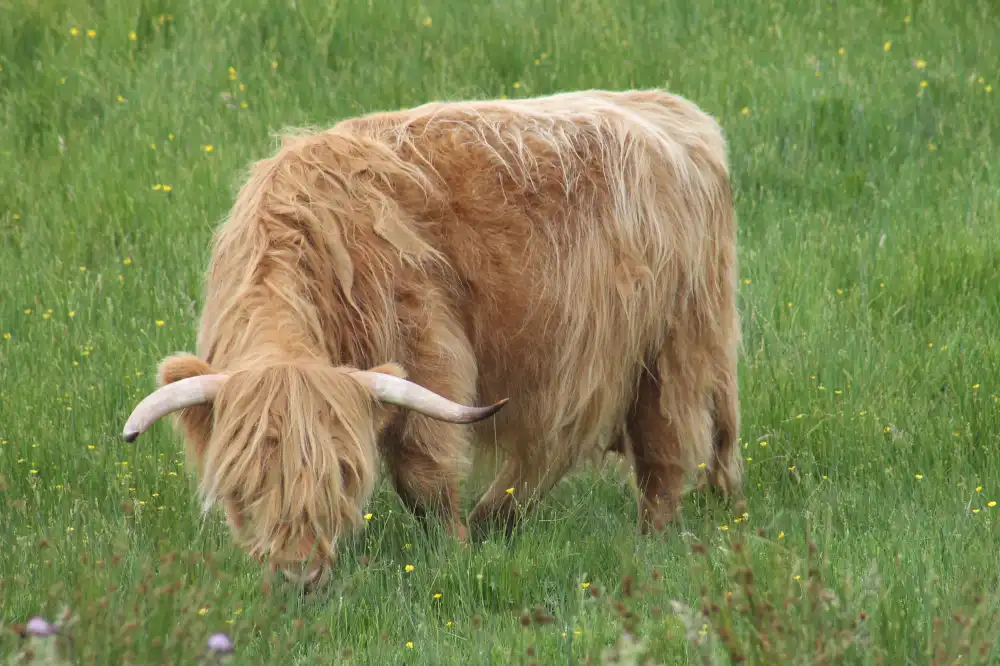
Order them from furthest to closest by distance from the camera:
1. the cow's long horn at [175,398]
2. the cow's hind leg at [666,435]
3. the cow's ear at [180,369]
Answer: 1. the cow's hind leg at [666,435]
2. the cow's ear at [180,369]
3. the cow's long horn at [175,398]

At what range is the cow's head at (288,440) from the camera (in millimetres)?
3482

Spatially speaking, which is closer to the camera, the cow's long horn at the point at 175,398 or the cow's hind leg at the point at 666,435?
the cow's long horn at the point at 175,398

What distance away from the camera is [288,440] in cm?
347

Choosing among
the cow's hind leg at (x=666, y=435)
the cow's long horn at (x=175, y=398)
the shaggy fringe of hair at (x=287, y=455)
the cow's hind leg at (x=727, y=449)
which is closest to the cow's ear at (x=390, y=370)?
the shaggy fringe of hair at (x=287, y=455)

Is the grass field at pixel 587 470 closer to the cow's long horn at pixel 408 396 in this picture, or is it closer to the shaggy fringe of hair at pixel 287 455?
the shaggy fringe of hair at pixel 287 455

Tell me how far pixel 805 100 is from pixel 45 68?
4622 millimetres

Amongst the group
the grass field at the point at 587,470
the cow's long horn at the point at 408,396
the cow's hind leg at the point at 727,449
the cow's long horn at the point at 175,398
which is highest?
the cow's long horn at the point at 175,398

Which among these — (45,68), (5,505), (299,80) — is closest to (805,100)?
(299,80)

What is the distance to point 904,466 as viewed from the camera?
493 centimetres

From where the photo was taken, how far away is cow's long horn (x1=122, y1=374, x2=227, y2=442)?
3431 mm

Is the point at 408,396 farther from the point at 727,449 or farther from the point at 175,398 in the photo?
the point at 727,449

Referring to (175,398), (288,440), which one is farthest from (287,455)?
(175,398)

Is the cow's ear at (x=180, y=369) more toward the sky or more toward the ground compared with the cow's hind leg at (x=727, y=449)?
more toward the sky

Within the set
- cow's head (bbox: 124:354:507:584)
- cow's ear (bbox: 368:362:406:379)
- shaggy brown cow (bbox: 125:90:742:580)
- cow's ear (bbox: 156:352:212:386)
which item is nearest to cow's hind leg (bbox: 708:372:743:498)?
shaggy brown cow (bbox: 125:90:742:580)
